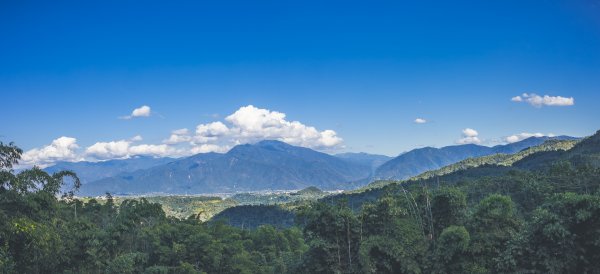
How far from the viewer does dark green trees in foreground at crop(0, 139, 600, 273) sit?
16109 millimetres

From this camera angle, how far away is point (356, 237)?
2867cm

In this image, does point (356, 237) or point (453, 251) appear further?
point (356, 237)

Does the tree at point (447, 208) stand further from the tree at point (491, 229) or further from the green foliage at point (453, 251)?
the green foliage at point (453, 251)

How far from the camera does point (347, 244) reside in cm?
2858

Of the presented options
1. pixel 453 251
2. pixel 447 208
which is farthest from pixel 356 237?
pixel 453 251

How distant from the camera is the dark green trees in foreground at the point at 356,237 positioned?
52.9 feet

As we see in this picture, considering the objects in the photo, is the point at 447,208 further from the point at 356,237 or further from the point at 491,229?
the point at 356,237

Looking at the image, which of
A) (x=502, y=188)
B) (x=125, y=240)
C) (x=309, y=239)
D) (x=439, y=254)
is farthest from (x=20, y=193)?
(x=502, y=188)

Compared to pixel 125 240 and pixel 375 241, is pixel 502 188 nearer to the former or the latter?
pixel 375 241

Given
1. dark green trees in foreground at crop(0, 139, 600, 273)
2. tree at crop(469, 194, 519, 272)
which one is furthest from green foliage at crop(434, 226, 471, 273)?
tree at crop(469, 194, 519, 272)

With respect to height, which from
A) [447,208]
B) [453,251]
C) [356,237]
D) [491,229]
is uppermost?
[447,208]

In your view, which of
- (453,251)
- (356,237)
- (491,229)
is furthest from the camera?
(356,237)

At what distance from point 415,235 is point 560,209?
9.28 m

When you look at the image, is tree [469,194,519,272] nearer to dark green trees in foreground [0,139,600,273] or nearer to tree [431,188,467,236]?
dark green trees in foreground [0,139,600,273]
